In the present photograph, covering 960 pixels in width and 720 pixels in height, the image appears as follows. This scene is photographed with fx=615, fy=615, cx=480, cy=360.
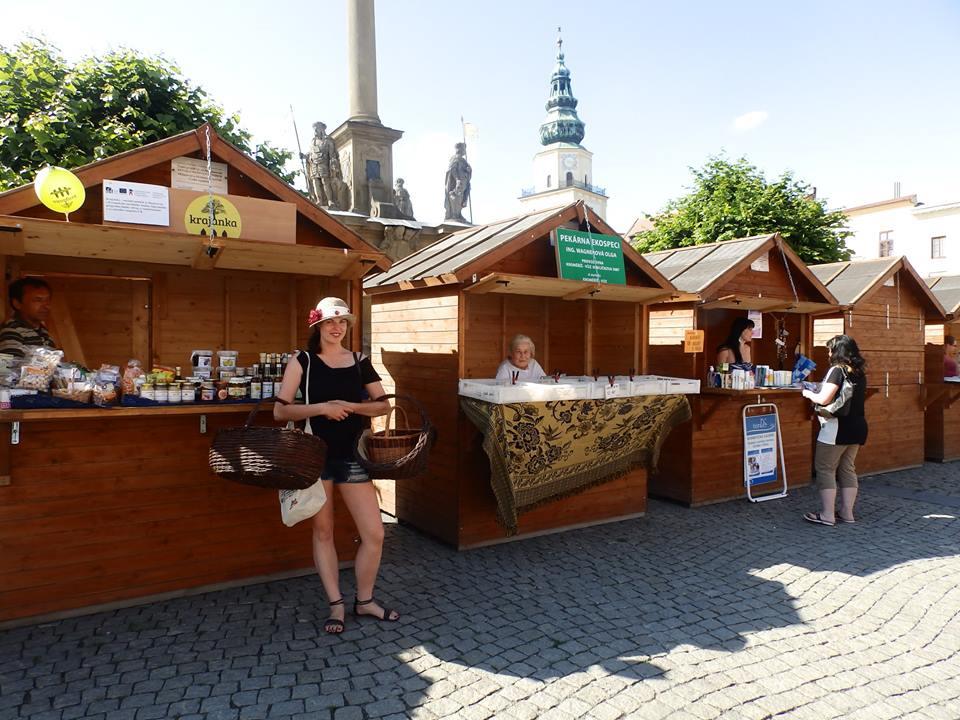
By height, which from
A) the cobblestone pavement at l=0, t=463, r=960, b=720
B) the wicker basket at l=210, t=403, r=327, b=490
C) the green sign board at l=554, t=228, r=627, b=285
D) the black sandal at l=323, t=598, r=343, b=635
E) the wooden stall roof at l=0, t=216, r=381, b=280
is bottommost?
the cobblestone pavement at l=0, t=463, r=960, b=720

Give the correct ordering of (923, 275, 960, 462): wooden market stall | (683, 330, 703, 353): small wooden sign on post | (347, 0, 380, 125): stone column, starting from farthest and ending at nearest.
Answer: (347, 0, 380, 125): stone column
(923, 275, 960, 462): wooden market stall
(683, 330, 703, 353): small wooden sign on post

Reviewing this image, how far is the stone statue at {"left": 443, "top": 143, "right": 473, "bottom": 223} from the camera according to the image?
18578 millimetres

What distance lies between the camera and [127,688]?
11.0 ft

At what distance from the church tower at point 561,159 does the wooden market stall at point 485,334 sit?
71.4 m

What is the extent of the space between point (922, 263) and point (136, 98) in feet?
146

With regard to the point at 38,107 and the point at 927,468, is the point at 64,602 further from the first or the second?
the point at 927,468

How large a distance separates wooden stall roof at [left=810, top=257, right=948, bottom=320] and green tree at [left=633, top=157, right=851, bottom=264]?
5964 millimetres

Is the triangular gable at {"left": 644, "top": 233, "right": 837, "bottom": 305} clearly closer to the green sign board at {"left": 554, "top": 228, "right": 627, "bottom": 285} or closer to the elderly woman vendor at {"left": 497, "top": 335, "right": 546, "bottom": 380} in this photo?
the green sign board at {"left": 554, "top": 228, "right": 627, "bottom": 285}

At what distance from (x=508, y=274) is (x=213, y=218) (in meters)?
2.51

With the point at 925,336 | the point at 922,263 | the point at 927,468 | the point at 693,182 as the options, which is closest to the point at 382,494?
the point at 927,468

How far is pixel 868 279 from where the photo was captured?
30.4 ft

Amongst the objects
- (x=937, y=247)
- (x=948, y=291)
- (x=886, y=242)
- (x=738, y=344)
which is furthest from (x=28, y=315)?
(x=886, y=242)

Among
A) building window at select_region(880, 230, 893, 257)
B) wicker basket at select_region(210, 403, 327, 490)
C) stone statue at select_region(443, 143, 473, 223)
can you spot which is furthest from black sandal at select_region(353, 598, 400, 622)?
building window at select_region(880, 230, 893, 257)

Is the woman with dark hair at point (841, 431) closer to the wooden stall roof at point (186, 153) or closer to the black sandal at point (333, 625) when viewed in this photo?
the wooden stall roof at point (186, 153)
